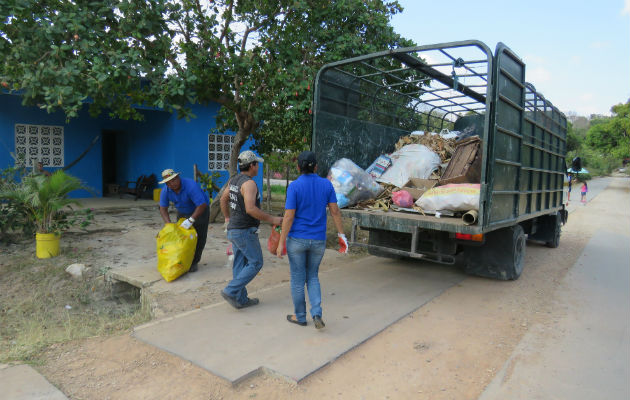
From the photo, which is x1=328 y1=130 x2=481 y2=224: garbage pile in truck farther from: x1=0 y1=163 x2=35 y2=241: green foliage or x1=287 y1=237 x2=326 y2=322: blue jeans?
x1=0 y1=163 x2=35 y2=241: green foliage

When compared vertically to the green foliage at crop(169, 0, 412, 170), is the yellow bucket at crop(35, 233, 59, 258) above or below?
below

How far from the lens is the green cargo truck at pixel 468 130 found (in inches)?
167

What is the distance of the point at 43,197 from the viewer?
5.64 meters

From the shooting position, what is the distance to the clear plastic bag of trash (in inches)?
204

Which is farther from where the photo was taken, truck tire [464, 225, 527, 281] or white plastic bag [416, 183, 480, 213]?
truck tire [464, 225, 527, 281]

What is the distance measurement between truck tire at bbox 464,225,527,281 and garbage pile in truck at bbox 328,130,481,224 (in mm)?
773

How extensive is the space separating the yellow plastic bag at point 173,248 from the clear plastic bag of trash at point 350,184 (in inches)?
70.7

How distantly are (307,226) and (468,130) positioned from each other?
475 cm

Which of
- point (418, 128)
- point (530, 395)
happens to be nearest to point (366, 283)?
point (530, 395)

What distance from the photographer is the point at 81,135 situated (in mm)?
11625

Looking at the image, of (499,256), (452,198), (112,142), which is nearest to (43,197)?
(452,198)

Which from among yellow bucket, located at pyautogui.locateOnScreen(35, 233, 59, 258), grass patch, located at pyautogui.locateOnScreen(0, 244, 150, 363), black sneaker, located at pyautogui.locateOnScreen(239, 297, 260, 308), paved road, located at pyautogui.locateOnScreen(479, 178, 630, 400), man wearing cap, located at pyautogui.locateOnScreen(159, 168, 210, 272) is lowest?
grass patch, located at pyautogui.locateOnScreen(0, 244, 150, 363)

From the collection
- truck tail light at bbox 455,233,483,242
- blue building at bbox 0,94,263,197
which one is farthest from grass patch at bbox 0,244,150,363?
blue building at bbox 0,94,263,197

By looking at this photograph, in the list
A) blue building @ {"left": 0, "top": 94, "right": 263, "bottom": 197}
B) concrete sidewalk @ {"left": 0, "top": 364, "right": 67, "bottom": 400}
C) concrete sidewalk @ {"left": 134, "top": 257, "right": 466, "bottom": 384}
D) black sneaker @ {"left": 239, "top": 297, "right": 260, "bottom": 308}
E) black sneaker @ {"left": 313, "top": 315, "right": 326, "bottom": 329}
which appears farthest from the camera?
blue building @ {"left": 0, "top": 94, "right": 263, "bottom": 197}
